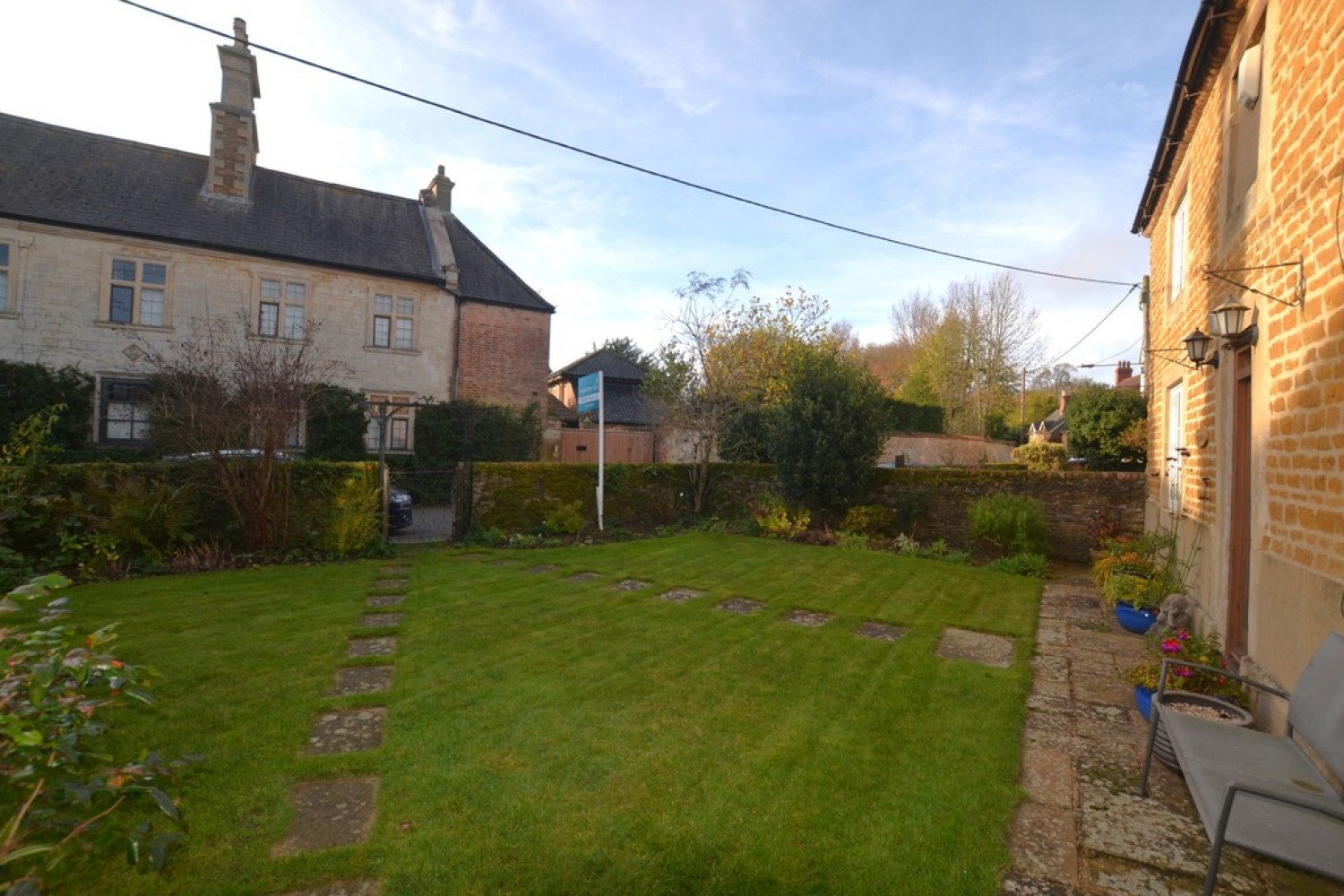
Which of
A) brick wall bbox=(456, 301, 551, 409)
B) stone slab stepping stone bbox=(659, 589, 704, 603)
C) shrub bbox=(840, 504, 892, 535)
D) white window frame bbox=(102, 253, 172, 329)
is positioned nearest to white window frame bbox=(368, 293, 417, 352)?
brick wall bbox=(456, 301, 551, 409)

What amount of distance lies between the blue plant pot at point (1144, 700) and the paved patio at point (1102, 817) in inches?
3.4

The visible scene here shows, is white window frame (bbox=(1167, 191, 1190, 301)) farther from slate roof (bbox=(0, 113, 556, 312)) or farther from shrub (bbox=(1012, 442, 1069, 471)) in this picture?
slate roof (bbox=(0, 113, 556, 312))

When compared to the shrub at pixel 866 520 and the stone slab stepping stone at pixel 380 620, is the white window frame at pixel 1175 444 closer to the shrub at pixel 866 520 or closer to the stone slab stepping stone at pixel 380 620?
the shrub at pixel 866 520

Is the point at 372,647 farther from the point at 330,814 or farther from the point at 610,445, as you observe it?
the point at 610,445

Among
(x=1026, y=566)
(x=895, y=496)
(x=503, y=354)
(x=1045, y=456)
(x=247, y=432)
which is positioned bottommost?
(x=1026, y=566)

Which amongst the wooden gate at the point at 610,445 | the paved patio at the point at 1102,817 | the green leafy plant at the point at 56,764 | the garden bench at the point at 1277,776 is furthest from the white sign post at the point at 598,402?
the garden bench at the point at 1277,776

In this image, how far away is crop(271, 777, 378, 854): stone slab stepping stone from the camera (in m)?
2.67

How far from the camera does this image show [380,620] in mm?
6129

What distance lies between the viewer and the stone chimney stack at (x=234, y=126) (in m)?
16.9

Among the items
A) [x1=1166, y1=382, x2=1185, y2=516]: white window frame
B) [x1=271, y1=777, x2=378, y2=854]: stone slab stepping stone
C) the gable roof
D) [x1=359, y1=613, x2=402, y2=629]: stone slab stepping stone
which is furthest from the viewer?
the gable roof

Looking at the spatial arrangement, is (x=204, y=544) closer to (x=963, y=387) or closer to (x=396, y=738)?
(x=396, y=738)

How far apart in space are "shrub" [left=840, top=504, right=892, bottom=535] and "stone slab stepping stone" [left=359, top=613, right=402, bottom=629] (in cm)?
825

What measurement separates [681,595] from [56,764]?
18.8 feet

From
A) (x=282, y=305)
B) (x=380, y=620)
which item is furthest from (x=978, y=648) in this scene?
(x=282, y=305)
